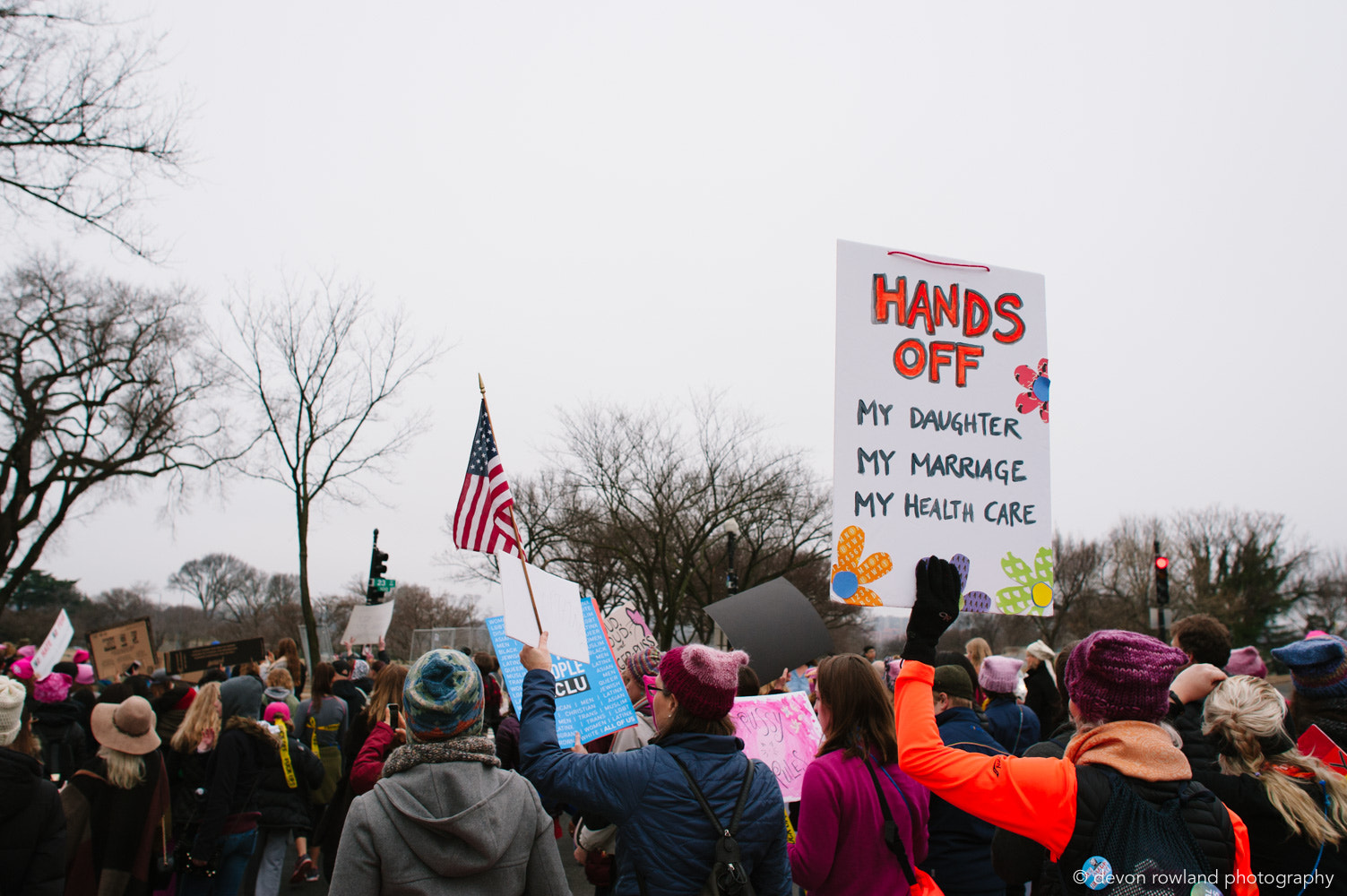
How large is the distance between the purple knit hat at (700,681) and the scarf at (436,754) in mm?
759

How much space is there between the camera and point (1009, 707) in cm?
534

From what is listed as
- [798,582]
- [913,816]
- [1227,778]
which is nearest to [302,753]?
[913,816]

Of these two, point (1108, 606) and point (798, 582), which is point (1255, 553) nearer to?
point (1108, 606)

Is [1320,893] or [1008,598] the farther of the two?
[1008,598]

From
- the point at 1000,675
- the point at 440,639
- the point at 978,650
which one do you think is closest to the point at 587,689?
the point at 1000,675

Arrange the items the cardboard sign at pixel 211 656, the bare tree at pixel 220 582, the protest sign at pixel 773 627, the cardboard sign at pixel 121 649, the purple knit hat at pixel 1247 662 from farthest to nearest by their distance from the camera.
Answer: the bare tree at pixel 220 582 → the cardboard sign at pixel 211 656 → the cardboard sign at pixel 121 649 → the protest sign at pixel 773 627 → the purple knit hat at pixel 1247 662

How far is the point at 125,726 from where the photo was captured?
16.9 ft

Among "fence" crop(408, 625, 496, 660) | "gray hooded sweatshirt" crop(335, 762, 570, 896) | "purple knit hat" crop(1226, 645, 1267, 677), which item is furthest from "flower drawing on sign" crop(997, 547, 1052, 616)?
"fence" crop(408, 625, 496, 660)

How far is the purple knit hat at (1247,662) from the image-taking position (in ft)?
14.6

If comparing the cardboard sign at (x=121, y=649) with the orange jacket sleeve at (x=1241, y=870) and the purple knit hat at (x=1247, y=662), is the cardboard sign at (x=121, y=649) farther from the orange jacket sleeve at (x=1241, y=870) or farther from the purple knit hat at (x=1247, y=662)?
the orange jacket sleeve at (x=1241, y=870)

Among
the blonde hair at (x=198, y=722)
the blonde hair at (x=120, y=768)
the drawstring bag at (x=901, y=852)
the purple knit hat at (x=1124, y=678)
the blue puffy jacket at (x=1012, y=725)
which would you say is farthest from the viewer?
the blonde hair at (x=198, y=722)

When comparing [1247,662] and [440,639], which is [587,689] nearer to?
[1247,662]

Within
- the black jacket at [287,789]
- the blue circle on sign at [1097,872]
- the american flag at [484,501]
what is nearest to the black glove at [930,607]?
the blue circle on sign at [1097,872]

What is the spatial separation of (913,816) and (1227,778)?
3.49 ft
